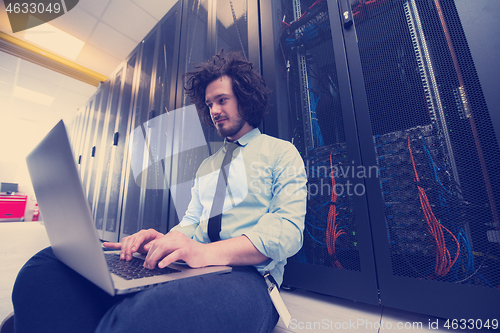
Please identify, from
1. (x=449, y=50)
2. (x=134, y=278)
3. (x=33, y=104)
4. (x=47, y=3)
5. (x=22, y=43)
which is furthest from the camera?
(x=33, y=104)

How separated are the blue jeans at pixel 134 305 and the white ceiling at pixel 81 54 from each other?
3.08 metres

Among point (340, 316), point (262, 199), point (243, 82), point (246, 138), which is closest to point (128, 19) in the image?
A: point (243, 82)

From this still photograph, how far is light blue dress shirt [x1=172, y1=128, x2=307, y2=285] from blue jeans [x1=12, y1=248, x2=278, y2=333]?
0.52 ft

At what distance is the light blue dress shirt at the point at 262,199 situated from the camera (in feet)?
2.09

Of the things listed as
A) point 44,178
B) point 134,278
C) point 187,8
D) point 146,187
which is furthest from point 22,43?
point 134,278

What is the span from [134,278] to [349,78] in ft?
3.71

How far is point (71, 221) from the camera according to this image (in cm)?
43

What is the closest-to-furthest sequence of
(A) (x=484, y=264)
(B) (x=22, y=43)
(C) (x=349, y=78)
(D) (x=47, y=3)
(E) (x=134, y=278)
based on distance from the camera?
(E) (x=134, y=278) < (A) (x=484, y=264) < (C) (x=349, y=78) < (D) (x=47, y=3) < (B) (x=22, y=43)

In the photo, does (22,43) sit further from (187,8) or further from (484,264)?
(484,264)

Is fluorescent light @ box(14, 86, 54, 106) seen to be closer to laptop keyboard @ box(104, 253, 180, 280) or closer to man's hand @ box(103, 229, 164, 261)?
man's hand @ box(103, 229, 164, 261)

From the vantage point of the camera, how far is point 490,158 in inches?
27.6

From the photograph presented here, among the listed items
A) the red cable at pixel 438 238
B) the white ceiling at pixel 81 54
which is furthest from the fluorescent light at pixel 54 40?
the red cable at pixel 438 238

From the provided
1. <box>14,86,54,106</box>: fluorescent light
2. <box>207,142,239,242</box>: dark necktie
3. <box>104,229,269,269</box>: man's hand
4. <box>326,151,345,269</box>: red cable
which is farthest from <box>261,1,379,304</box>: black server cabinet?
<box>14,86,54,106</box>: fluorescent light

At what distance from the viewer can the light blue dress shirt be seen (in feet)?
2.09
